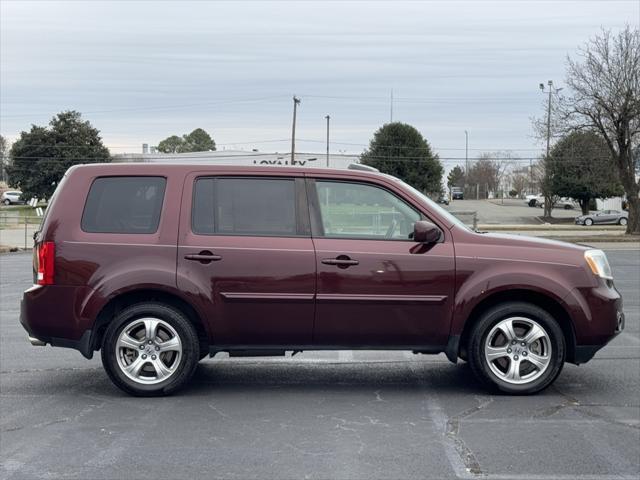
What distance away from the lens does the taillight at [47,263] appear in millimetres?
6117

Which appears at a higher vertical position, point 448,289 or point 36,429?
point 448,289

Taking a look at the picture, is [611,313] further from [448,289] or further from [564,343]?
[448,289]

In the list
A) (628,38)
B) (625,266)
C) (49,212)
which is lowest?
(625,266)

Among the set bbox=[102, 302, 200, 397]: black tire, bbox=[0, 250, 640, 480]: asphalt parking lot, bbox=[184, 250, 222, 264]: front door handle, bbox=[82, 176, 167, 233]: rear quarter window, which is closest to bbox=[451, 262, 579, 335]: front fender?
bbox=[0, 250, 640, 480]: asphalt parking lot

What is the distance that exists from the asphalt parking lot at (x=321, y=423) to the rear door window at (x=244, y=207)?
4.57 feet

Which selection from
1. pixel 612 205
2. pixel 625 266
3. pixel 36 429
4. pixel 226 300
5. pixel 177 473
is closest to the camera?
pixel 177 473

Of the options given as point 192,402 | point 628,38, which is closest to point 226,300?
point 192,402

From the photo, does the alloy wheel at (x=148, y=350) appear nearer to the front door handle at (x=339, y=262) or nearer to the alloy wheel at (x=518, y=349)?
the front door handle at (x=339, y=262)

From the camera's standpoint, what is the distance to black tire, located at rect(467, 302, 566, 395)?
242 inches

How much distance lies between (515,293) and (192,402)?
9.09ft

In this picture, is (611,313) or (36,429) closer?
(36,429)

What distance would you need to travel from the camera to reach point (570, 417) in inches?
223

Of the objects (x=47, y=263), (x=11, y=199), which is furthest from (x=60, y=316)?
(x=11, y=199)

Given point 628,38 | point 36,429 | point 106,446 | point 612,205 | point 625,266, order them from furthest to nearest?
point 612,205, point 628,38, point 625,266, point 36,429, point 106,446
